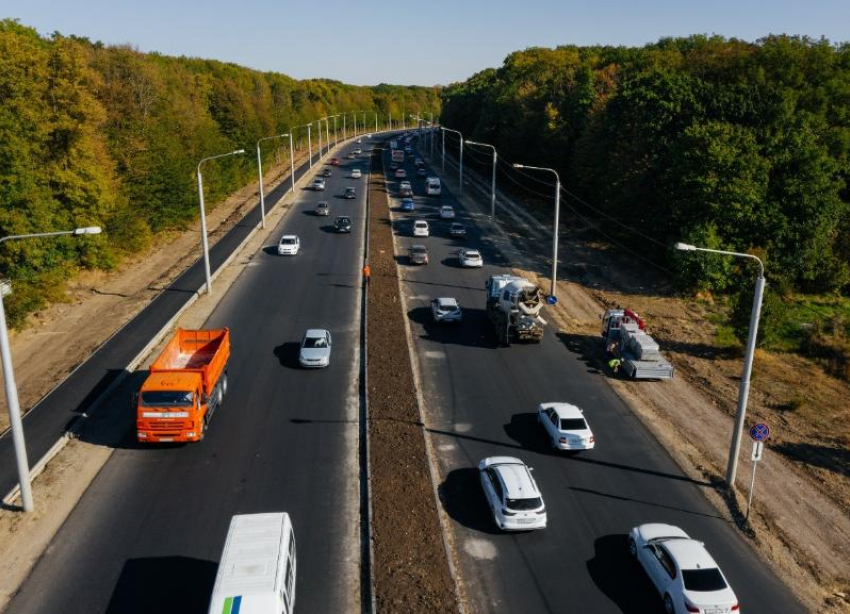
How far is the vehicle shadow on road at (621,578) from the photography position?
18.1 metres

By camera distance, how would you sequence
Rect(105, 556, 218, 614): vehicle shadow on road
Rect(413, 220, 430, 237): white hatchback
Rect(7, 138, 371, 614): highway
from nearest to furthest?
Rect(105, 556, 218, 614): vehicle shadow on road → Rect(7, 138, 371, 614): highway → Rect(413, 220, 430, 237): white hatchback

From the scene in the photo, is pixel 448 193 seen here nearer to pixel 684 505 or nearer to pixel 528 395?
pixel 528 395

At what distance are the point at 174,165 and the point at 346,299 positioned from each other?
1222 inches

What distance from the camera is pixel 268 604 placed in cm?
1511

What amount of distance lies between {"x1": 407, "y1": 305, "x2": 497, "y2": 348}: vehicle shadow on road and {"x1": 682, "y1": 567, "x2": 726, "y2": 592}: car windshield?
2108 centimetres

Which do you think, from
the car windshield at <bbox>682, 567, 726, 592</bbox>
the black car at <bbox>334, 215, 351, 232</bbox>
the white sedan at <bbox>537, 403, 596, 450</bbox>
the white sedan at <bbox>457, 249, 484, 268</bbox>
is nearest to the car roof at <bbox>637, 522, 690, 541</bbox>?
the car windshield at <bbox>682, 567, 726, 592</bbox>

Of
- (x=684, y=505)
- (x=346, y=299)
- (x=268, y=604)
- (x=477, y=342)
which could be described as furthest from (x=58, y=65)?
(x=684, y=505)

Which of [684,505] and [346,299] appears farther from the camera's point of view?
[346,299]

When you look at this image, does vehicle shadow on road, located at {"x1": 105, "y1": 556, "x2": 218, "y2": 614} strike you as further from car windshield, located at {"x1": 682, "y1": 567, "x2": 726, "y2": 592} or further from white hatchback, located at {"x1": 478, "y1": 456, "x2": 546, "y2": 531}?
car windshield, located at {"x1": 682, "y1": 567, "x2": 726, "y2": 592}

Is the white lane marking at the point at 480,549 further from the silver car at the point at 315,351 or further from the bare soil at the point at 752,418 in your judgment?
the silver car at the point at 315,351

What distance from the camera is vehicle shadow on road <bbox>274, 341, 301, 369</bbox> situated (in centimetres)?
3453

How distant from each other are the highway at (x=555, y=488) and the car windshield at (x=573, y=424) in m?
1.20

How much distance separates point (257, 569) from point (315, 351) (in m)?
18.4

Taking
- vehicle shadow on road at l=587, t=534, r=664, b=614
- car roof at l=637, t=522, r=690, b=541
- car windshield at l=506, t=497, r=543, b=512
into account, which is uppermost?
car windshield at l=506, t=497, r=543, b=512
